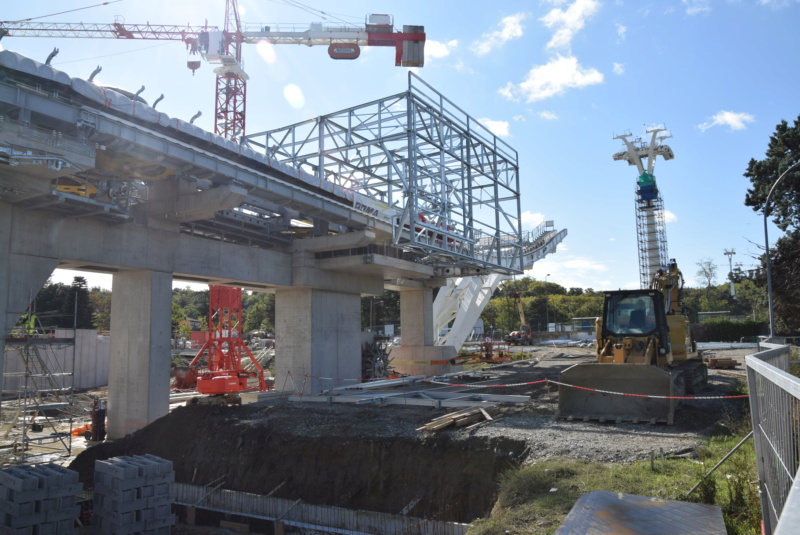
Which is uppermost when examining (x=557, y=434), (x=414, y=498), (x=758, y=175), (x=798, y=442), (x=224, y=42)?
(x=224, y=42)

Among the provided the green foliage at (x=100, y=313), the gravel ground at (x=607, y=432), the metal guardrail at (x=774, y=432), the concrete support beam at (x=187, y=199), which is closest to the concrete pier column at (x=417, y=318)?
the concrete support beam at (x=187, y=199)

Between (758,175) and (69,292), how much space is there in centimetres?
6783

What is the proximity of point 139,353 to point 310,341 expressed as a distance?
24.9 ft

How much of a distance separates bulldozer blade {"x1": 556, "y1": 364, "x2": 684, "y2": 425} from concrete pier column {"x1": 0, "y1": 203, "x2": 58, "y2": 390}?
13509 millimetres

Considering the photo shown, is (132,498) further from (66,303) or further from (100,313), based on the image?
(100,313)

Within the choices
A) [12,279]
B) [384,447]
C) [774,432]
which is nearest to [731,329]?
[384,447]

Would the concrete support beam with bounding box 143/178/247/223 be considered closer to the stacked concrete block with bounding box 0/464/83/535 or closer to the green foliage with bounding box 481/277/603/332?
the stacked concrete block with bounding box 0/464/83/535

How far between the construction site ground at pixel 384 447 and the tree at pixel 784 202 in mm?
15965

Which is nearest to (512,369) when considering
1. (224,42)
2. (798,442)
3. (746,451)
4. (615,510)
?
(746,451)

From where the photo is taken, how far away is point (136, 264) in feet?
55.2

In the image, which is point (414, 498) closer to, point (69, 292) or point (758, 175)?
point (758, 175)

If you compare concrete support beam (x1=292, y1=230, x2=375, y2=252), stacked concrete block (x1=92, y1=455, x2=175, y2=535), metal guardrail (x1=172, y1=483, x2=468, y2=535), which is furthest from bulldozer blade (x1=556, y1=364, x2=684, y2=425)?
concrete support beam (x1=292, y1=230, x2=375, y2=252)

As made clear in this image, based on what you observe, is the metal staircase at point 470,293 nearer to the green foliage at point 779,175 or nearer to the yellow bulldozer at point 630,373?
the green foliage at point 779,175

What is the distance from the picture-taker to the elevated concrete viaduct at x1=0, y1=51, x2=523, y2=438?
41.7 feet
